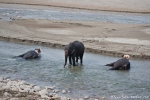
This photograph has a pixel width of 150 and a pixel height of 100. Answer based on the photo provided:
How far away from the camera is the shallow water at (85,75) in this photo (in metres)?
11.3

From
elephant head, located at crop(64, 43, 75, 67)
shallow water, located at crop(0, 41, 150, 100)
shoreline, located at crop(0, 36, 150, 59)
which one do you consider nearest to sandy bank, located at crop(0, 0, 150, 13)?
shoreline, located at crop(0, 36, 150, 59)

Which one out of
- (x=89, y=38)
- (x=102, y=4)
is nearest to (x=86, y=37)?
(x=89, y=38)

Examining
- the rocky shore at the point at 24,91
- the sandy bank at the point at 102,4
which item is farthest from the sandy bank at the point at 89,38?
the sandy bank at the point at 102,4

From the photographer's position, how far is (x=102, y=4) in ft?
177

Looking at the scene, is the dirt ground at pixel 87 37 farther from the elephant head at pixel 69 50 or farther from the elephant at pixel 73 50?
the elephant head at pixel 69 50

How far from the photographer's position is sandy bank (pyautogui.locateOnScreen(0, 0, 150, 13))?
1966 inches

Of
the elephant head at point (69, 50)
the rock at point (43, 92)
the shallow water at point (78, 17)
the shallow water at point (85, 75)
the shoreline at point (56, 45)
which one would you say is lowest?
the shallow water at point (85, 75)

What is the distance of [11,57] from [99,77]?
4.59 metres

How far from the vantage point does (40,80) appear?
40.6ft

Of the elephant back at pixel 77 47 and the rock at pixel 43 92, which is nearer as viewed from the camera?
the rock at pixel 43 92

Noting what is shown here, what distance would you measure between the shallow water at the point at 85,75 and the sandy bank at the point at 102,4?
110 ft

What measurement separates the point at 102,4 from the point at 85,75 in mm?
41634

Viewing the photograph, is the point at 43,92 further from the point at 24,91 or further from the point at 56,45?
the point at 56,45

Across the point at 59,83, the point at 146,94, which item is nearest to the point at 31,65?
the point at 59,83
